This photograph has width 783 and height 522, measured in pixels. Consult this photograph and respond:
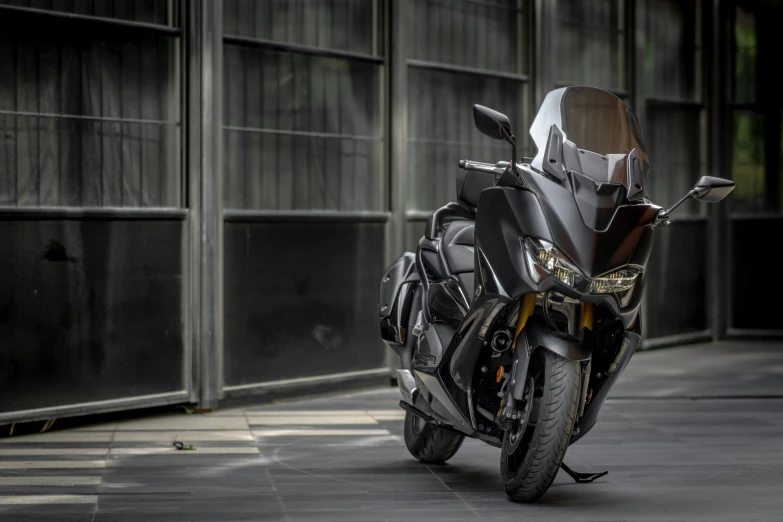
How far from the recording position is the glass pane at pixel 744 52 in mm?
15539

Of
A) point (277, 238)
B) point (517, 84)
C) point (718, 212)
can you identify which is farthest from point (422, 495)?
point (718, 212)

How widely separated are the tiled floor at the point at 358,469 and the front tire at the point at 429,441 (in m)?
0.07

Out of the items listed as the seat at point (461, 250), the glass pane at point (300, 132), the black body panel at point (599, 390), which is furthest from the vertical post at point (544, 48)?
the black body panel at point (599, 390)

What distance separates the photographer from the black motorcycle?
557 centimetres

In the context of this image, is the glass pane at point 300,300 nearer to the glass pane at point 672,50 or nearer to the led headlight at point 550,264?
the led headlight at point 550,264

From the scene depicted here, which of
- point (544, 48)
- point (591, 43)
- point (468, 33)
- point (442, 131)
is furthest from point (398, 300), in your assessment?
point (591, 43)

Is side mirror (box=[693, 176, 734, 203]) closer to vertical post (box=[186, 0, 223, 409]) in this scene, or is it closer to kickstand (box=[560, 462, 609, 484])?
kickstand (box=[560, 462, 609, 484])

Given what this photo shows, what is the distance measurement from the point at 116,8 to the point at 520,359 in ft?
14.3

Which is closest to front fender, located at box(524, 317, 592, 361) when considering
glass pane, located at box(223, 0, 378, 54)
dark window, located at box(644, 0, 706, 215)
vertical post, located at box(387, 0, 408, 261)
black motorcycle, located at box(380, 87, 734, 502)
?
black motorcycle, located at box(380, 87, 734, 502)

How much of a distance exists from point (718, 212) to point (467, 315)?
32.8 feet

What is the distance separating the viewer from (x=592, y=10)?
1393cm

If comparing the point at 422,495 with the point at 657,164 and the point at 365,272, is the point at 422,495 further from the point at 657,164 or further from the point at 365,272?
the point at 657,164

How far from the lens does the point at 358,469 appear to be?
707cm

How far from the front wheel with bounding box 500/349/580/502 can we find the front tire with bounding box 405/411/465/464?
111 cm
